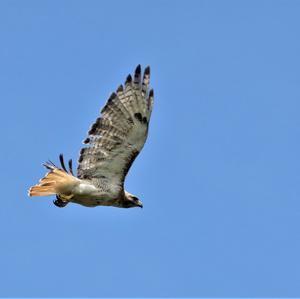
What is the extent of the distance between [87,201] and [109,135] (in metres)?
1.09

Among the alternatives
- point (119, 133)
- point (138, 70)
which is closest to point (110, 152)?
point (119, 133)

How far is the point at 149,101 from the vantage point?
→ 22.1 metres

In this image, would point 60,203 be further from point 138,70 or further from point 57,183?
point 138,70

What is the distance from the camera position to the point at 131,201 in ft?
74.3

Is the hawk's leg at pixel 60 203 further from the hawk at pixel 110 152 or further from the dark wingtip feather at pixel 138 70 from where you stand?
the dark wingtip feather at pixel 138 70

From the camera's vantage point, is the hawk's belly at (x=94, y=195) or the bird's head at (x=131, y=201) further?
the bird's head at (x=131, y=201)

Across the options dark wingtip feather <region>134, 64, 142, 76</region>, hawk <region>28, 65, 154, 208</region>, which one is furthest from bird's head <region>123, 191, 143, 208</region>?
dark wingtip feather <region>134, 64, 142, 76</region>

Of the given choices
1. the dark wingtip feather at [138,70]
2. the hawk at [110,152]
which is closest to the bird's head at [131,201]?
the hawk at [110,152]

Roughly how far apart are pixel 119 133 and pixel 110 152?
33 cm

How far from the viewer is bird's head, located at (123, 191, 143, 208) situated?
22594mm

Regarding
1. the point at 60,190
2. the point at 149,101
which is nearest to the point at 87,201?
the point at 60,190

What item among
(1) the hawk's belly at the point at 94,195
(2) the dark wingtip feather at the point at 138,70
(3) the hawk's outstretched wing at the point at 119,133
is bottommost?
(1) the hawk's belly at the point at 94,195

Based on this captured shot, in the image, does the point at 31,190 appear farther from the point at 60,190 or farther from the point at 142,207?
the point at 142,207

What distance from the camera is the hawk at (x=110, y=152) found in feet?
72.5
